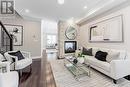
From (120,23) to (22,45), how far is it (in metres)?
5.38

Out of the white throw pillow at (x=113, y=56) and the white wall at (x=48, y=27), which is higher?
the white wall at (x=48, y=27)

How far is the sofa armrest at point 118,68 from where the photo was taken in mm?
2686

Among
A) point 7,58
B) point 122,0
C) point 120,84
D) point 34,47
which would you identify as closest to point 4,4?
point 7,58

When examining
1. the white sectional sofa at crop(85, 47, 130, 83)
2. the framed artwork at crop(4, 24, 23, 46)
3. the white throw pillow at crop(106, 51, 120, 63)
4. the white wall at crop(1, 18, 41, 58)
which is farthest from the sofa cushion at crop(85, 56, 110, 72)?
the framed artwork at crop(4, 24, 23, 46)

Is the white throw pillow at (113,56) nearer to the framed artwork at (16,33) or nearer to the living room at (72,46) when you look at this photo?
the living room at (72,46)

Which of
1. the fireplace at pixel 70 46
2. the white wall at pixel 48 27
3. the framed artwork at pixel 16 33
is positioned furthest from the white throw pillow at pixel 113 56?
the white wall at pixel 48 27

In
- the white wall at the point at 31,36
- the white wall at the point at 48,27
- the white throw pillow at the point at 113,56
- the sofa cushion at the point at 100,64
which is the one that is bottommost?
the sofa cushion at the point at 100,64

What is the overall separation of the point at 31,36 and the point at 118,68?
5.42m

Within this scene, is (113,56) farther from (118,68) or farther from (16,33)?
(16,33)

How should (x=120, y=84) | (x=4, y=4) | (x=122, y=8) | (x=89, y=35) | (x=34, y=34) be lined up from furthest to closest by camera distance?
(x=34, y=34) < (x=89, y=35) < (x=4, y=4) < (x=122, y=8) < (x=120, y=84)

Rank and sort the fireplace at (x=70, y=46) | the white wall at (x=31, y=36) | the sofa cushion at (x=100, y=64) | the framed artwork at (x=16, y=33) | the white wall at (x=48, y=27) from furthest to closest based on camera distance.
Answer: the white wall at (x=48, y=27) → the fireplace at (x=70, y=46) → the white wall at (x=31, y=36) → the framed artwork at (x=16, y=33) → the sofa cushion at (x=100, y=64)

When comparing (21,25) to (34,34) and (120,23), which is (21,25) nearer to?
(34,34)

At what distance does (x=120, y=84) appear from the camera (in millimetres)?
2666

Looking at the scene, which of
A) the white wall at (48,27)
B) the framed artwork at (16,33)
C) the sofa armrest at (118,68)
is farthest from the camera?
the white wall at (48,27)
